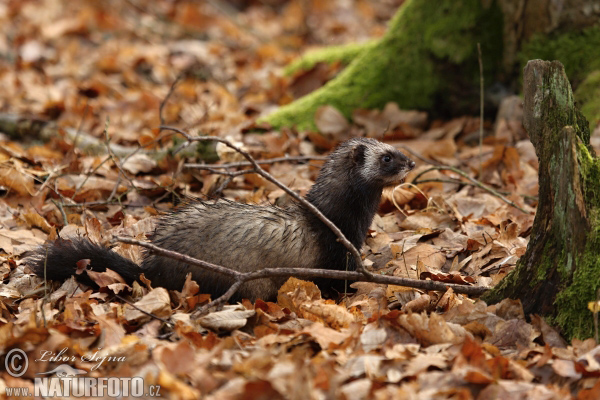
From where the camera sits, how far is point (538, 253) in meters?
4.04

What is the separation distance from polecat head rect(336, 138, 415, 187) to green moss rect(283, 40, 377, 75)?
4.16 metres

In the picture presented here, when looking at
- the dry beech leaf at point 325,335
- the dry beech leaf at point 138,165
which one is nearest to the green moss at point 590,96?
the dry beech leaf at point 325,335

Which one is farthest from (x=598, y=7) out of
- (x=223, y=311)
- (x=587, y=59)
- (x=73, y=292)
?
(x=73, y=292)

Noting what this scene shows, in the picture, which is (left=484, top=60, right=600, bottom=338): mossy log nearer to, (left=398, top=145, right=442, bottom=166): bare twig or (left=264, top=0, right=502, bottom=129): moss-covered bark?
(left=398, top=145, right=442, bottom=166): bare twig

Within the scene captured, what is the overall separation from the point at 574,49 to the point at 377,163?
3323mm

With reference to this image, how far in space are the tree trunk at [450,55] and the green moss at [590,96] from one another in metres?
0.15

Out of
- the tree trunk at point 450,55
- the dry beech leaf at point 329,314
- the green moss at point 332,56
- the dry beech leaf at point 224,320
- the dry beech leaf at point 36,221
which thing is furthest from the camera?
the green moss at point 332,56

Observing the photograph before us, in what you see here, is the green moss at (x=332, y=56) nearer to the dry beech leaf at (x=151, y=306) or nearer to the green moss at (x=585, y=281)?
the green moss at (x=585, y=281)

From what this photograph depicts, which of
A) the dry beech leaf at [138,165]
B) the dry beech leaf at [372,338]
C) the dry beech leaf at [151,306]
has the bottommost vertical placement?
the dry beech leaf at [151,306]

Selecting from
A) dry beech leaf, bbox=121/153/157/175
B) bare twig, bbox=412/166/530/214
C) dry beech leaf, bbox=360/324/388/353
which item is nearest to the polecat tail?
dry beech leaf, bbox=360/324/388/353

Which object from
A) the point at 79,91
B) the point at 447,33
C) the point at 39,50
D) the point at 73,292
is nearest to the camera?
the point at 73,292

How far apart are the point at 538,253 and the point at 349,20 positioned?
12.2 metres

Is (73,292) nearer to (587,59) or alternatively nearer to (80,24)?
(587,59)

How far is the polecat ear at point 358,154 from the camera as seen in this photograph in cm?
545
